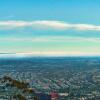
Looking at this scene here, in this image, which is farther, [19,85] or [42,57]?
[42,57]

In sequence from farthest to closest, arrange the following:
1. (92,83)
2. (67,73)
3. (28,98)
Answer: (67,73) → (92,83) → (28,98)

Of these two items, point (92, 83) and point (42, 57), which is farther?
point (42, 57)

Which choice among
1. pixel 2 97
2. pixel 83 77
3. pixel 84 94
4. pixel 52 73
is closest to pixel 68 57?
pixel 52 73

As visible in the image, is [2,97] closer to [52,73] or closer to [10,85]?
[10,85]

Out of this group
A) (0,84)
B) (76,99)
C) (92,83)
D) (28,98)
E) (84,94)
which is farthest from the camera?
(92,83)

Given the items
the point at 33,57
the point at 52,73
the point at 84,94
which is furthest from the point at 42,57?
the point at 84,94

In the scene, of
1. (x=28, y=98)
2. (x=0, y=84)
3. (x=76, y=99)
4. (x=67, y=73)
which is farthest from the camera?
(x=67, y=73)

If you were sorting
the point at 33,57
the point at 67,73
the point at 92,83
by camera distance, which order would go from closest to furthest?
the point at 92,83 → the point at 67,73 → the point at 33,57

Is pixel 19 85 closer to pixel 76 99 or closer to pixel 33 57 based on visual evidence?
pixel 76 99
